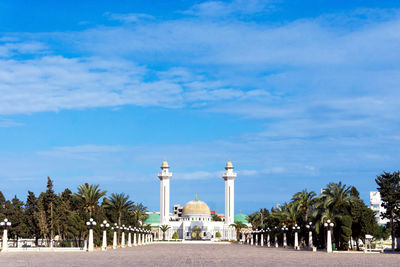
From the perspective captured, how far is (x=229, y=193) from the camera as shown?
145500 millimetres

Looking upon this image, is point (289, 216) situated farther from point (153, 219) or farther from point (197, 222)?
point (153, 219)

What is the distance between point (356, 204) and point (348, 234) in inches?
Answer: 130

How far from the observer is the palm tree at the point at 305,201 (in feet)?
235

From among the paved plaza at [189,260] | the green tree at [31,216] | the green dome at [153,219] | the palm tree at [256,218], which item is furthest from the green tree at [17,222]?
the green dome at [153,219]

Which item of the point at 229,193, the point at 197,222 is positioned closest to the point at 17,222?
the point at 229,193

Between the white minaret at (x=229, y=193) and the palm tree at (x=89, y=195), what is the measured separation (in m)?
76.3

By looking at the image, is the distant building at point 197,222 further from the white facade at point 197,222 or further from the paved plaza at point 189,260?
the paved plaza at point 189,260

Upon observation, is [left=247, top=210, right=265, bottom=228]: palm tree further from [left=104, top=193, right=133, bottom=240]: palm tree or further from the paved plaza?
the paved plaza

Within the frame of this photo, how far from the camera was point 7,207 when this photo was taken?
7606cm

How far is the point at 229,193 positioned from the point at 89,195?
77722 millimetres

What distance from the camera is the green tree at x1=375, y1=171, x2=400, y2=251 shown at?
61531 millimetres

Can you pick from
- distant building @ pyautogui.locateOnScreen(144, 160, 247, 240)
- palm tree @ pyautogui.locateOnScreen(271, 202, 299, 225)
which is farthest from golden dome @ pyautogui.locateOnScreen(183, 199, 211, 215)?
palm tree @ pyautogui.locateOnScreen(271, 202, 299, 225)

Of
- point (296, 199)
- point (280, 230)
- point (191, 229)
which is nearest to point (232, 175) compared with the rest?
point (191, 229)

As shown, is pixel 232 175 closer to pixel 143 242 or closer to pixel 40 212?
pixel 143 242
